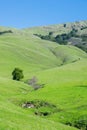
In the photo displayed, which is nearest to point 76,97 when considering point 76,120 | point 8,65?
point 76,120

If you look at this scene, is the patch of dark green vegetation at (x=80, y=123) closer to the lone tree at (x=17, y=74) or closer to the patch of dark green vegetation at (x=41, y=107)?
the patch of dark green vegetation at (x=41, y=107)

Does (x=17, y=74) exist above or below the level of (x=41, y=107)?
above

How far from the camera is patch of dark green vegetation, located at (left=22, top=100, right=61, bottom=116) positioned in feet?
175

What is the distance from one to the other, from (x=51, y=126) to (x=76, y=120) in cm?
870

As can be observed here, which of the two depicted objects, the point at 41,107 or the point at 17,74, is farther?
the point at 17,74

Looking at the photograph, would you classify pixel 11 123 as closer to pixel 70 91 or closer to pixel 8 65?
pixel 70 91

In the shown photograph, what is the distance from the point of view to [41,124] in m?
34.8

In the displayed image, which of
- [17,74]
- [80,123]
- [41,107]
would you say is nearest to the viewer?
[80,123]

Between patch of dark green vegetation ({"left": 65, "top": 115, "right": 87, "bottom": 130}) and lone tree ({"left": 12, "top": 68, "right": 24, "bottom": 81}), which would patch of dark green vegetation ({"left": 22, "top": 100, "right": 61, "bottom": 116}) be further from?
lone tree ({"left": 12, "top": 68, "right": 24, "bottom": 81})

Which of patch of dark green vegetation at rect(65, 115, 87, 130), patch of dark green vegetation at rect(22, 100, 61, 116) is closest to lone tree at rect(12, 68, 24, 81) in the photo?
patch of dark green vegetation at rect(22, 100, 61, 116)

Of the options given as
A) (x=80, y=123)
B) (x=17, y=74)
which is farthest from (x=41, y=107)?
(x=17, y=74)

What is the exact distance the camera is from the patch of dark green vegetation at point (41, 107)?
53.4 meters

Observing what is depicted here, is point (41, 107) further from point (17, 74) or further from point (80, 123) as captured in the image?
point (17, 74)

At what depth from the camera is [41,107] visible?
56219mm
